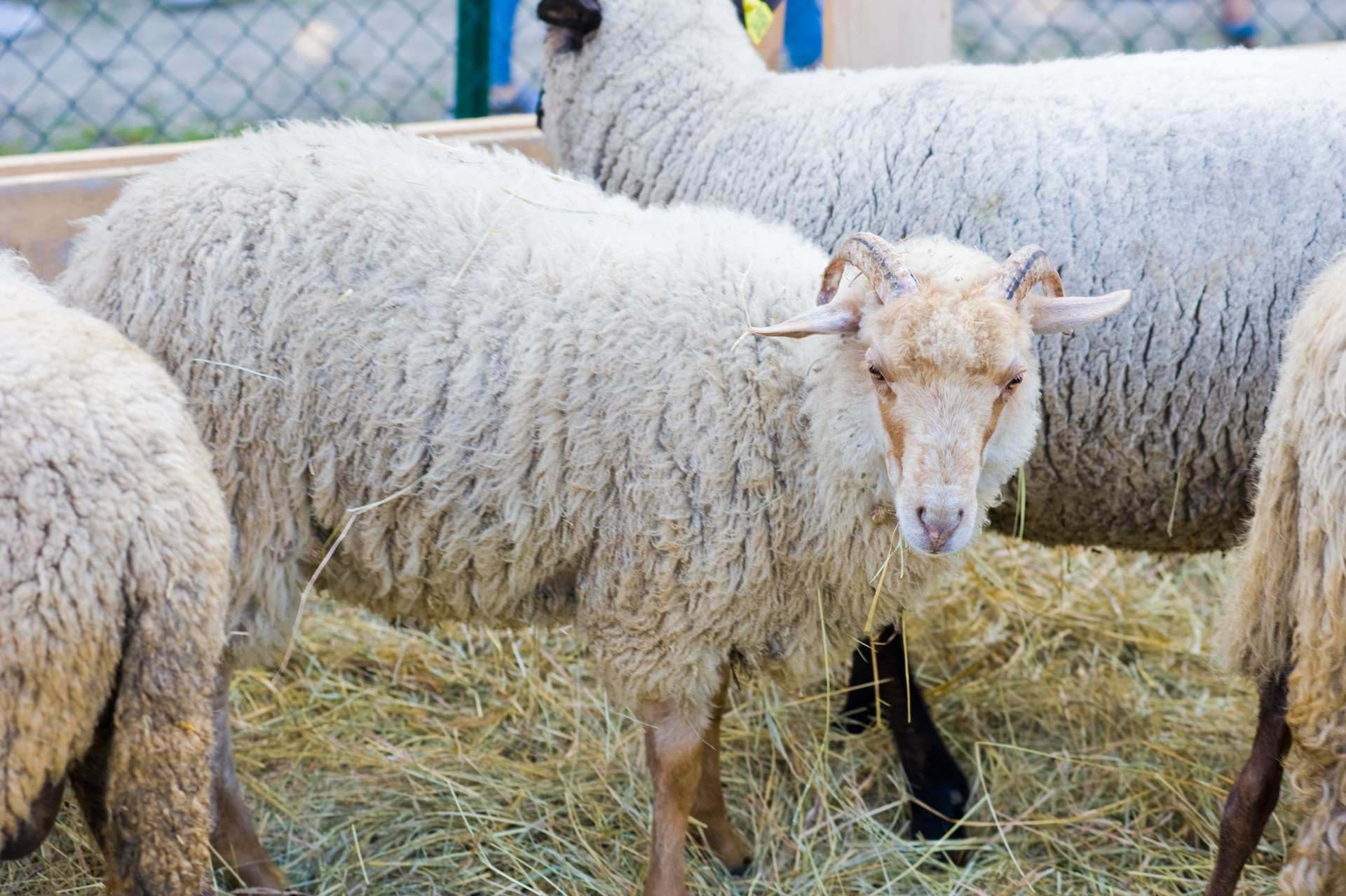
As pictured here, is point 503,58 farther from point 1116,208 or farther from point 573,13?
point 1116,208

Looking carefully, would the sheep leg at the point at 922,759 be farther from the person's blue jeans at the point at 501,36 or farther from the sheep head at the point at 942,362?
the person's blue jeans at the point at 501,36

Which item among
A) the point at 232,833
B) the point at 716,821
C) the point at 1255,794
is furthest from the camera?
the point at 716,821

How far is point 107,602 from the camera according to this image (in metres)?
1.68

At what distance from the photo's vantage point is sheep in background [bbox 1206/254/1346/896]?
75.2 inches

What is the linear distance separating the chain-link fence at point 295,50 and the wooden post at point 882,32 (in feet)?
6.46

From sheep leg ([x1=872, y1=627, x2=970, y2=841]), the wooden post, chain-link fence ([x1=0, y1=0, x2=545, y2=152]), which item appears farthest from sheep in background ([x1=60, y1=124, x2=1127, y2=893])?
chain-link fence ([x1=0, y1=0, x2=545, y2=152])

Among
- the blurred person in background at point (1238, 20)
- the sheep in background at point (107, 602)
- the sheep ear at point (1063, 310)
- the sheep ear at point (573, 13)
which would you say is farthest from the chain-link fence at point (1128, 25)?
the sheep in background at point (107, 602)

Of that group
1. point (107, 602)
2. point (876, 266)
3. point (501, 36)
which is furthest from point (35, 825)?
point (501, 36)

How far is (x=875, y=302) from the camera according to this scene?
7.24 feet

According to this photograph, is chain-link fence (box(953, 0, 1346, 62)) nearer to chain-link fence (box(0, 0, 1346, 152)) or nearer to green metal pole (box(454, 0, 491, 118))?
chain-link fence (box(0, 0, 1346, 152))

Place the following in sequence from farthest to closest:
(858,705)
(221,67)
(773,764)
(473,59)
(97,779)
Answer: (221,67), (473,59), (858,705), (773,764), (97,779)

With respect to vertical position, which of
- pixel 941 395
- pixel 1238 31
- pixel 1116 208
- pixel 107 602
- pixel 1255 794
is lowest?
pixel 1255 794

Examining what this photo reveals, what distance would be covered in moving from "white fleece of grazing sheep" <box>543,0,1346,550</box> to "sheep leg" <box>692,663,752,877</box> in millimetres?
988

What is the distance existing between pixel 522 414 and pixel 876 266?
77 cm
